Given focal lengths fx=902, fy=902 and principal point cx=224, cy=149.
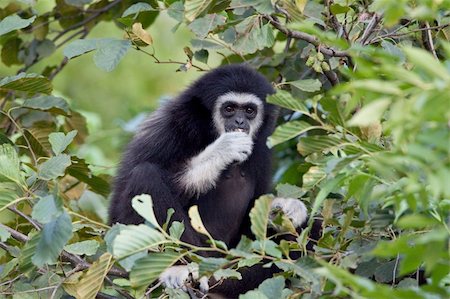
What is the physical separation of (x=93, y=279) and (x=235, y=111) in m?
2.61

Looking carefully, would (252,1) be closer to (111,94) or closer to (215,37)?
→ (215,37)

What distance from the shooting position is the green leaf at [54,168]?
468 cm

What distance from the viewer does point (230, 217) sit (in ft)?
21.2

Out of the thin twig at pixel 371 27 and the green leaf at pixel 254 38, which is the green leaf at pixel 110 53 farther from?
the thin twig at pixel 371 27

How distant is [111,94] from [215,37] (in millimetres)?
12872

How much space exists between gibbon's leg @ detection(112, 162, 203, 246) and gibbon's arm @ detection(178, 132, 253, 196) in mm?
231

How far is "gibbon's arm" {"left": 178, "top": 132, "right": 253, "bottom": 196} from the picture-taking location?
622 centimetres

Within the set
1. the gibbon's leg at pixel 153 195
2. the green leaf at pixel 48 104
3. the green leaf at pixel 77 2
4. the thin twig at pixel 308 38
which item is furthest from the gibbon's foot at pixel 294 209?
the green leaf at pixel 77 2

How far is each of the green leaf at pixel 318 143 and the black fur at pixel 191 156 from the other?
1.89 m

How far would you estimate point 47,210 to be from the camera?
4.04 m


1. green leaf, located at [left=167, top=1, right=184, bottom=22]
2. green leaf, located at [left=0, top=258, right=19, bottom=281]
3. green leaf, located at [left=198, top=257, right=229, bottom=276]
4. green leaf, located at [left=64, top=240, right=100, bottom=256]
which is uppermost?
green leaf, located at [left=167, top=1, right=184, bottom=22]

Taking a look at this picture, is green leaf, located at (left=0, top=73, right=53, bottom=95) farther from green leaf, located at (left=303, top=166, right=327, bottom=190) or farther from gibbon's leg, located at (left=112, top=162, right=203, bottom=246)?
green leaf, located at (left=303, top=166, right=327, bottom=190)

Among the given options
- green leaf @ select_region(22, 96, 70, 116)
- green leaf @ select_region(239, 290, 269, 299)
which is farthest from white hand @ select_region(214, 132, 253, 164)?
green leaf @ select_region(239, 290, 269, 299)

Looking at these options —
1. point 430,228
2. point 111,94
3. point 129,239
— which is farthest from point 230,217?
point 111,94
